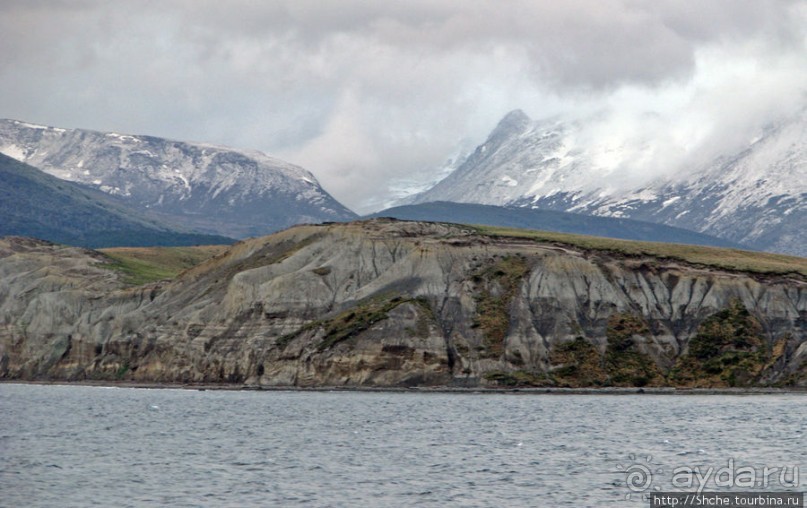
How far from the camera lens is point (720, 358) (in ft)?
612

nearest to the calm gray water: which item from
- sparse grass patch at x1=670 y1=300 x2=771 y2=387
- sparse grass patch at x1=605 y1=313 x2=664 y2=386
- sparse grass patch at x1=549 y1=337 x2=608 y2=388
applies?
sparse grass patch at x1=549 y1=337 x2=608 y2=388

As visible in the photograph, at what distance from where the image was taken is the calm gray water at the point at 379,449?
7350 cm

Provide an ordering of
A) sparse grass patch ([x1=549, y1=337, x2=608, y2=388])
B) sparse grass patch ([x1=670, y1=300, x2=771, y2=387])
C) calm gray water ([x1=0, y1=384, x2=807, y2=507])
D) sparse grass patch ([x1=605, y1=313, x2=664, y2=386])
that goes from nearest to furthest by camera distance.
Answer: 1. calm gray water ([x1=0, y1=384, x2=807, y2=507])
2. sparse grass patch ([x1=549, y1=337, x2=608, y2=388])
3. sparse grass patch ([x1=605, y1=313, x2=664, y2=386])
4. sparse grass patch ([x1=670, y1=300, x2=771, y2=387])

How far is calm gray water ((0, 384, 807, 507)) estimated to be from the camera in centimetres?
7350

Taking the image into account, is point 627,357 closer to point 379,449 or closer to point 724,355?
point 724,355

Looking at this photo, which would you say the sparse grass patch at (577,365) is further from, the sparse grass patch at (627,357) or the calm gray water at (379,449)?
the calm gray water at (379,449)

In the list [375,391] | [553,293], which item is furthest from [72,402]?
[553,293]

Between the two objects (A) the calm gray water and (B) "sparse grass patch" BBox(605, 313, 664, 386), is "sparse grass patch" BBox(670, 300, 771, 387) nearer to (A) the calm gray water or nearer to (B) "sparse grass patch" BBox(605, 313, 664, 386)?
(B) "sparse grass patch" BBox(605, 313, 664, 386)

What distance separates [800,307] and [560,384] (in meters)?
42.1

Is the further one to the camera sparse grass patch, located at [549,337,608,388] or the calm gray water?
sparse grass patch, located at [549,337,608,388]

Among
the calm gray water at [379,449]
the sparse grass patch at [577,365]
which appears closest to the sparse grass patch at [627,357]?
the sparse grass patch at [577,365]

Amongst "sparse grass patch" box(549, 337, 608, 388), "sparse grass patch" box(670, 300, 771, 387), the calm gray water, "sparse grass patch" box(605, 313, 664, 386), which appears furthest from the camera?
"sparse grass patch" box(670, 300, 771, 387)

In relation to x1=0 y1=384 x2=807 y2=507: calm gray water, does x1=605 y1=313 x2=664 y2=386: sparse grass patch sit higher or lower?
higher

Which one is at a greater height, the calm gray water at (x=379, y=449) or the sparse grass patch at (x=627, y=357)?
the sparse grass patch at (x=627, y=357)
